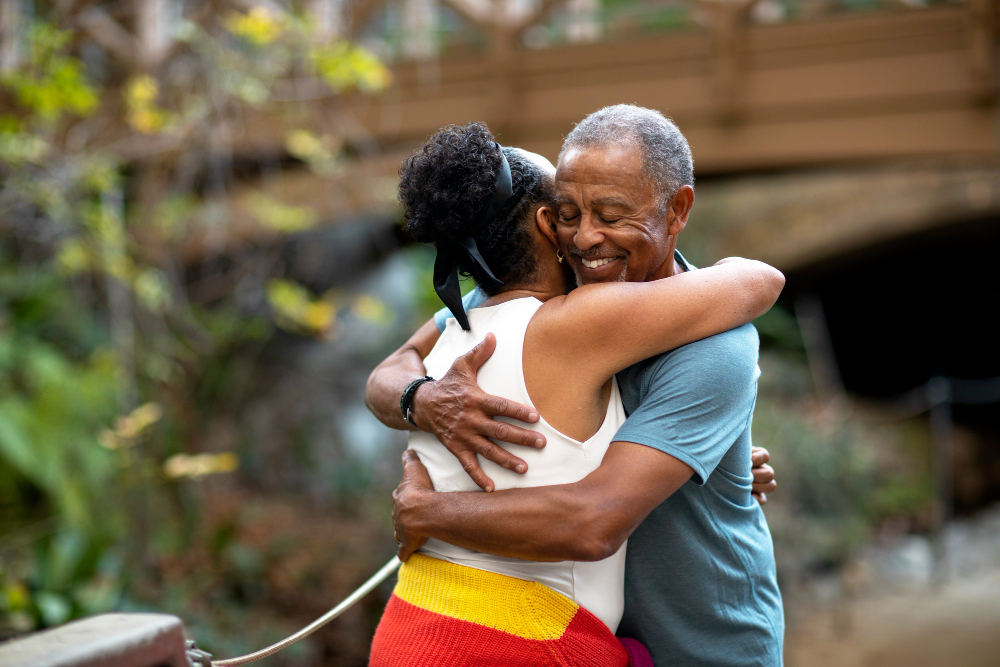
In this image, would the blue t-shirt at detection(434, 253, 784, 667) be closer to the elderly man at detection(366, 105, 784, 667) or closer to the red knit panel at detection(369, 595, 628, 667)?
the elderly man at detection(366, 105, 784, 667)

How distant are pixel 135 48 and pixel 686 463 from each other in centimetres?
532

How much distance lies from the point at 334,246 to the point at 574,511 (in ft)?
24.7

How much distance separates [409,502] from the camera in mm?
1493

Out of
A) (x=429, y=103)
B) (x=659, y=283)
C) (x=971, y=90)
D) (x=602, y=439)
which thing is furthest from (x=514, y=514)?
(x=429, y=103)

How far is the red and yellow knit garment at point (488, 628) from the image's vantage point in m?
1.39

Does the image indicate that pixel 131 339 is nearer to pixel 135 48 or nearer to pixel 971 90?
pixel 135 48

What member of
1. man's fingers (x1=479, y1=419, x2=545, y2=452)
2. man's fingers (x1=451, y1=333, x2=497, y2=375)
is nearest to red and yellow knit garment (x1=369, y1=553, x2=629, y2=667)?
man's fingers (x1=479, y1=419, x2=545, y2=452)

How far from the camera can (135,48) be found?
5.44 metres

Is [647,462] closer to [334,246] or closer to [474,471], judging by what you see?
[474,471]

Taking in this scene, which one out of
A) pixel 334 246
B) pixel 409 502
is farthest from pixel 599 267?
pixel 334 246

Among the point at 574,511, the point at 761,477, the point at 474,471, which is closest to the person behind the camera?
the point at 574,511

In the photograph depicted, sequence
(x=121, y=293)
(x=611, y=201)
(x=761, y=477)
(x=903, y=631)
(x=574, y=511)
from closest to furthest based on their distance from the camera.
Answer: (x=574, y=511)
(x=611, y=201)
(x=761, y=477)
(x=121, y=293)
(x=903, y=631)

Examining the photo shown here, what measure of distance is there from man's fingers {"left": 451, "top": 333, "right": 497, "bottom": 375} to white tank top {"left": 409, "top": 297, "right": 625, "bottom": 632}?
12 millimetres

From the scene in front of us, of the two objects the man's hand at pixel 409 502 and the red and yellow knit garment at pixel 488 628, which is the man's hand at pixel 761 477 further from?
the man's hand at pixel 409 502
